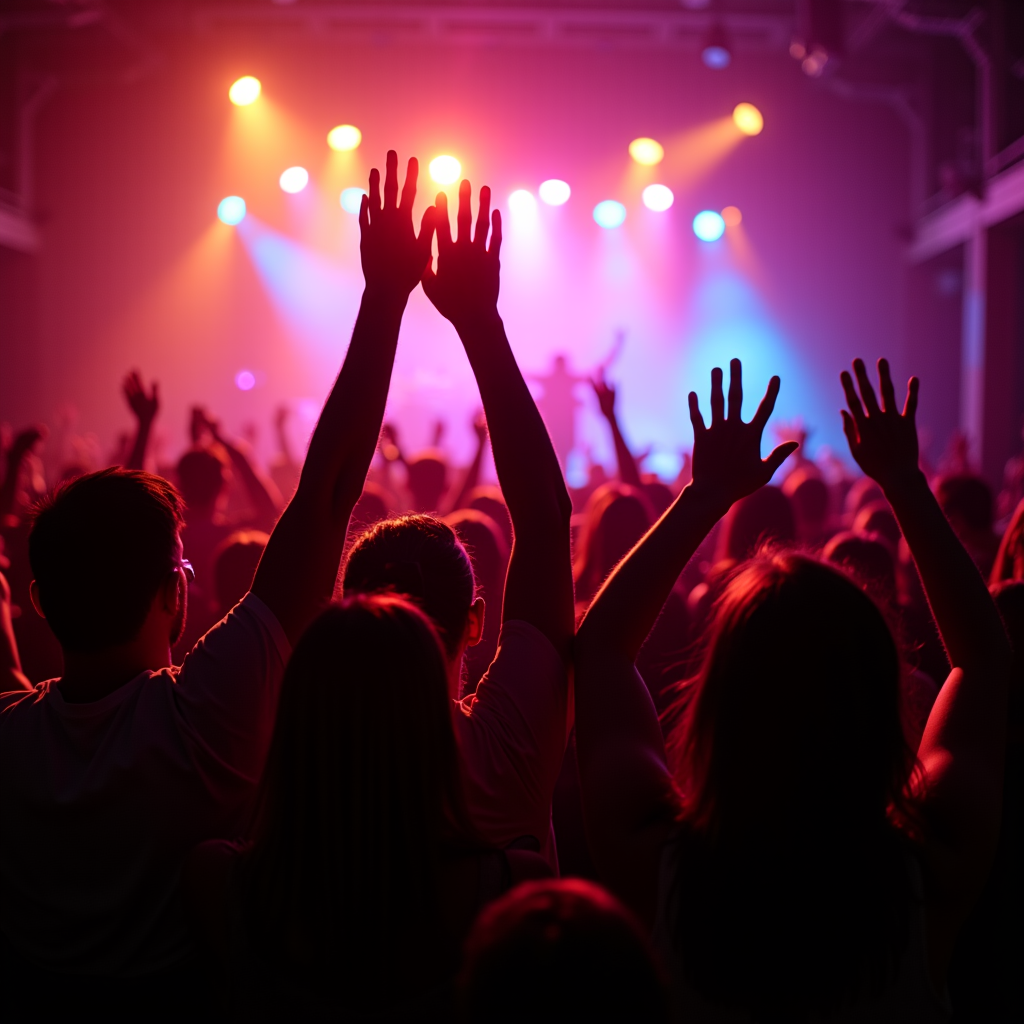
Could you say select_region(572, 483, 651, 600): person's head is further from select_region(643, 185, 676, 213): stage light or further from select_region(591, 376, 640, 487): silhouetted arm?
select_region(643, 185, 676, 213): stage light

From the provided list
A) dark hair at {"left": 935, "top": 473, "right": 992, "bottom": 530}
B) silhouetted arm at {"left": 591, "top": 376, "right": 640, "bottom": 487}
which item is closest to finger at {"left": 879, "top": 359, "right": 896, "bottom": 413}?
silhouetted arm at {"left": 591, "top": 376, "right": 640, "bottom": 487}

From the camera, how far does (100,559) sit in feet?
4.49

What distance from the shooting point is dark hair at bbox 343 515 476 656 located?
1398 mm

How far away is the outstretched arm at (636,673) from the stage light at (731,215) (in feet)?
44.6

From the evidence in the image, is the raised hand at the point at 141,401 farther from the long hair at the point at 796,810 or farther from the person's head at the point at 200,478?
the long hair at the point at 796,810

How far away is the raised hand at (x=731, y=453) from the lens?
1.37 meters

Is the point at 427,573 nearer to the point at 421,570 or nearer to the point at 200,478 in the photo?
the point at 421,570

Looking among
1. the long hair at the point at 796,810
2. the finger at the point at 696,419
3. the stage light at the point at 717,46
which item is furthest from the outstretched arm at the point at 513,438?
the stage light at the point at 717,46

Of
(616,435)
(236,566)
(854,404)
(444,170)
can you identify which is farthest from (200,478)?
(444,170)

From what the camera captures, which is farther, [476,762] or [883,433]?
[883,433]

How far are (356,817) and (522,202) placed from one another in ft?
45.7

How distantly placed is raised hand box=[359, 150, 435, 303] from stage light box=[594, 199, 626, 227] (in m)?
13.1

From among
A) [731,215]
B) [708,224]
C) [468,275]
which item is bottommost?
[468,275]

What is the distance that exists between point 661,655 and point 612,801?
64.2 inches
